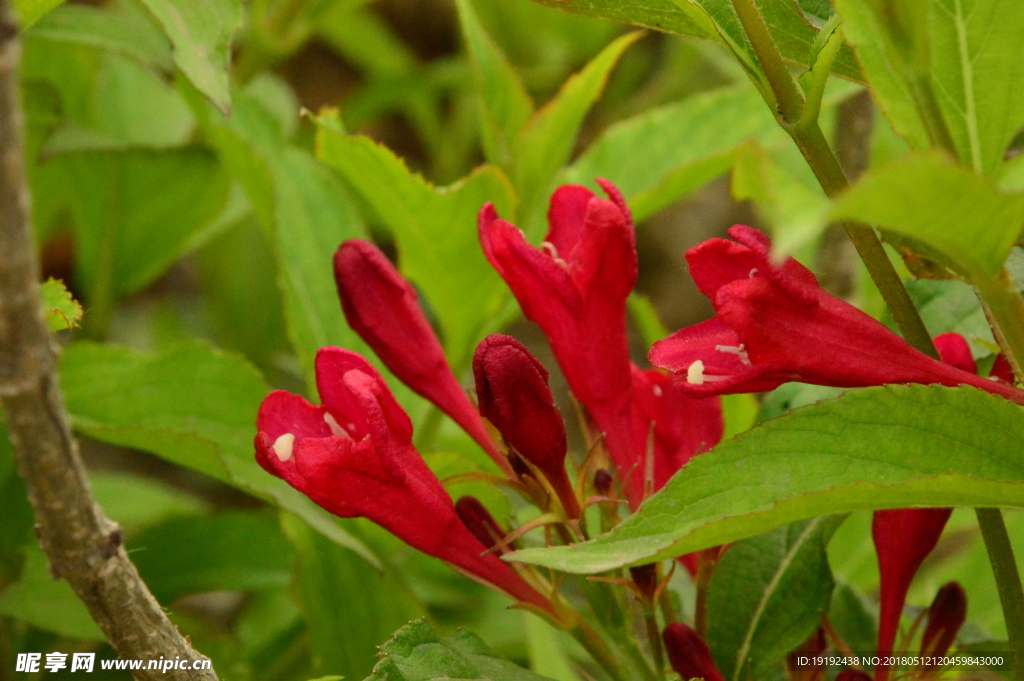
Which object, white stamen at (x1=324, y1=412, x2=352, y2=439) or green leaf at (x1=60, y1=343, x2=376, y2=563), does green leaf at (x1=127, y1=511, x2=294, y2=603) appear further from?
white stamen at (x1=324, y1=412, x2=352, y2=439)

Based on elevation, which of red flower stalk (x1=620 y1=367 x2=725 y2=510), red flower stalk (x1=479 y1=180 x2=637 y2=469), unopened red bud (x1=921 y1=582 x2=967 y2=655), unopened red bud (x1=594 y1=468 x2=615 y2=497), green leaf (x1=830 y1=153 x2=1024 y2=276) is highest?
red flower stalk (x1=479 y1=180 x2=637 y2=469)

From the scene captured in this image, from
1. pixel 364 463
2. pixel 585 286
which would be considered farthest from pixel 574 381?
pixel 364 463

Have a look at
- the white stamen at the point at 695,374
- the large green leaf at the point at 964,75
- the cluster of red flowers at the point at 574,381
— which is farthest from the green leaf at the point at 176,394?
the large green leaf at the point at 964,75

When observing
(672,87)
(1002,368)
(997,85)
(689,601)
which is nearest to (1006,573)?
(1002,368)

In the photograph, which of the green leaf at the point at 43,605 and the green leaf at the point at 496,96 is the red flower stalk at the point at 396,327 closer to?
the green leaf at the point at 496,96

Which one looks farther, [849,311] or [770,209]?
[849,311]

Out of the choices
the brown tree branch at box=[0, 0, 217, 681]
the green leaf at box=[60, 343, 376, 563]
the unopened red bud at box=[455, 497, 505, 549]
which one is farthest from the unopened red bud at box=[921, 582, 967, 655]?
the brown tree branch at box=[0, 0, 217, 681]

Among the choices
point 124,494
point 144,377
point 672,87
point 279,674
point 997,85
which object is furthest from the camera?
point 672,87

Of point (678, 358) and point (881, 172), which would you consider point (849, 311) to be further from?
point (881, 172)
